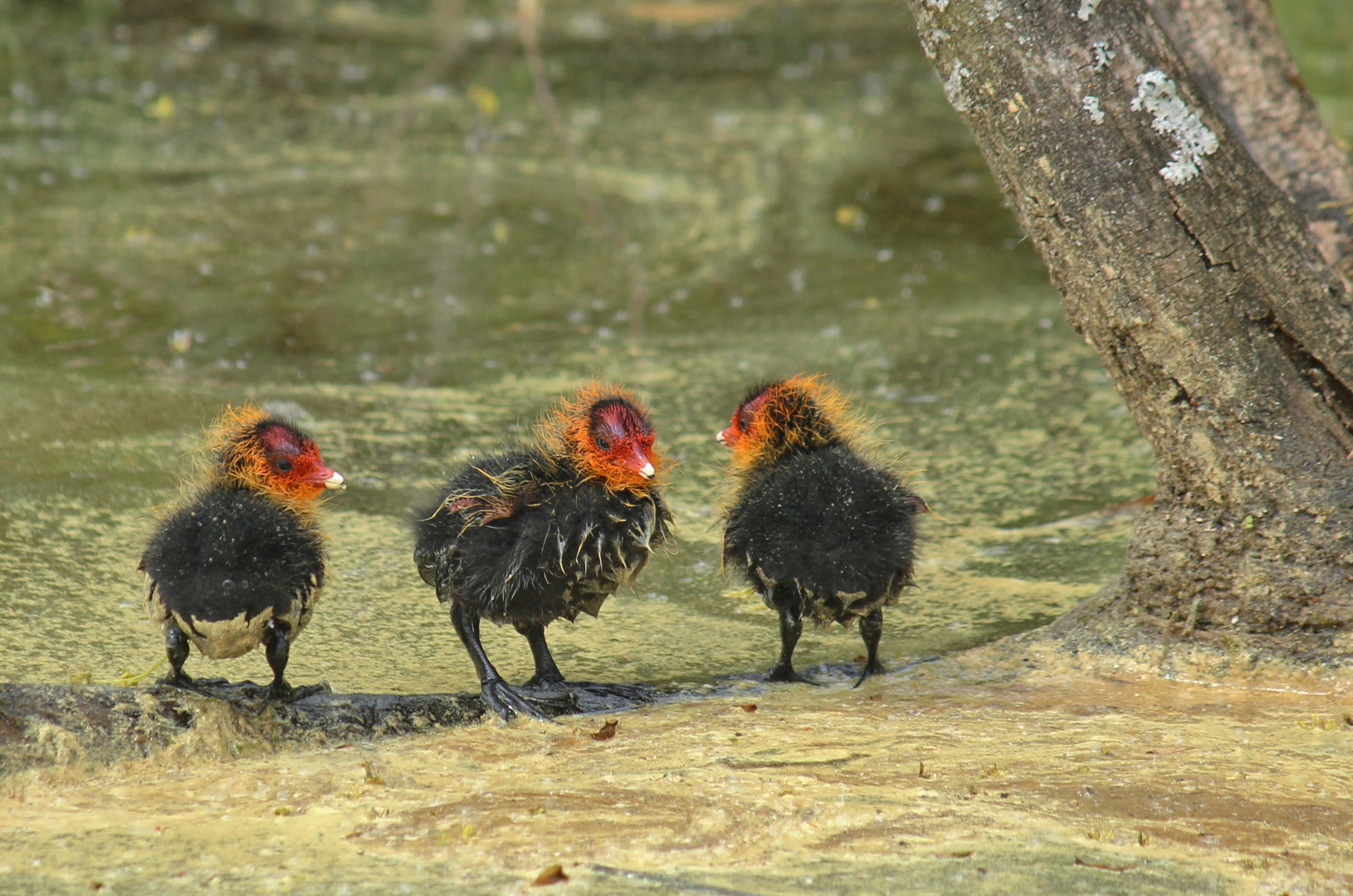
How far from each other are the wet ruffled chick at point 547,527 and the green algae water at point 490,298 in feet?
1.40

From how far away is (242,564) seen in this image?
11.7ft

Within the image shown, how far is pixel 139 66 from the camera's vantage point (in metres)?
12.2

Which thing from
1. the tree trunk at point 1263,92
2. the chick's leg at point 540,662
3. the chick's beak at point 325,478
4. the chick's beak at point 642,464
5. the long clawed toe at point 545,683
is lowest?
the long clawed toe at point 545,683

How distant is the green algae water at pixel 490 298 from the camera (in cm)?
478

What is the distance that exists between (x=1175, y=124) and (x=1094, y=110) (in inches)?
8.9

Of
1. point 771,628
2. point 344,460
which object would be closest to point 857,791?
point 771,628

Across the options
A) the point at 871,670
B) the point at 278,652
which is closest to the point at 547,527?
the point at 278,652

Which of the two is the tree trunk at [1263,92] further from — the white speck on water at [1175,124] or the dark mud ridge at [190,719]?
the dark mud ridge at [190,719]

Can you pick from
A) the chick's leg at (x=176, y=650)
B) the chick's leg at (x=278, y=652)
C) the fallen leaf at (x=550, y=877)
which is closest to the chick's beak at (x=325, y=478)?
the chick's leg at (x=278, y=652)

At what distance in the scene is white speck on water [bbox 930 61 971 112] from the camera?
394 centimetres

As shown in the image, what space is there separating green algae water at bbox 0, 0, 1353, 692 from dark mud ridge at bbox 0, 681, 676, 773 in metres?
0.45

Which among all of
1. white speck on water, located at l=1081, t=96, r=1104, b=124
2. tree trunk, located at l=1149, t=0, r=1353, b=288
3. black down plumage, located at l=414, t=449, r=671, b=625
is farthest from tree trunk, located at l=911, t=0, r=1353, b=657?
tree trunk, located at l=1149, t=0, r=1353, b=288

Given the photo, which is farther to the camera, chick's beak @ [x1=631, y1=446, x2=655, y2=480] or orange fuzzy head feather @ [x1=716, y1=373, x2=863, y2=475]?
orange fuzzy head feather @ [x1=716, y1=373, x2=863, y2=475]

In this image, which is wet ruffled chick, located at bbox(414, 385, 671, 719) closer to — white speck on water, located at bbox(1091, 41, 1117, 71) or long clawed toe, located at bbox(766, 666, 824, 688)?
long clawed toe, located at bbox(766, 666, 824, 688)
